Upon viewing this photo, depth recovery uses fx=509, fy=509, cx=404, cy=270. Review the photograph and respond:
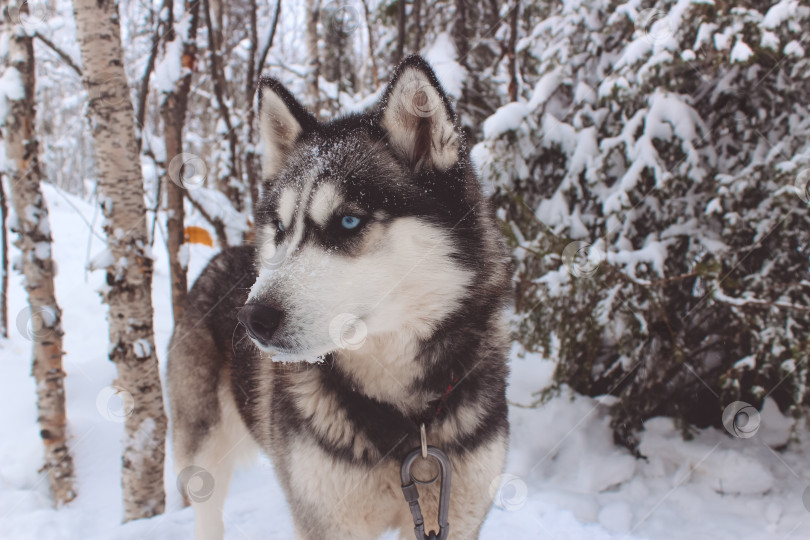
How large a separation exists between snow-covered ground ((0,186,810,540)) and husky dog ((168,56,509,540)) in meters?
0.97

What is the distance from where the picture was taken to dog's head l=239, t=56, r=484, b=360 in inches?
58.9

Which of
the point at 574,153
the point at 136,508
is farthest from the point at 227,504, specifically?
the point at 574,153

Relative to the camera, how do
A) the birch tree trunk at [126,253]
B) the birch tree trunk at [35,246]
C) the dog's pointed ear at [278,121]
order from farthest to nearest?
the birch tree trunk at [35,246] → the birch tree trunk at [126,253] → the dog's pointed ear at [278,121]

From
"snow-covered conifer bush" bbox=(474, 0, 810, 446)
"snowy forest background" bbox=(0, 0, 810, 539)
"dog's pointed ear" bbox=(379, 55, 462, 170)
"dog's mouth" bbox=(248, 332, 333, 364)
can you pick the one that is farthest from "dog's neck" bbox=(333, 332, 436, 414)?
"snow-covered conifer bush" bbox=(474, 0, 810, 446)

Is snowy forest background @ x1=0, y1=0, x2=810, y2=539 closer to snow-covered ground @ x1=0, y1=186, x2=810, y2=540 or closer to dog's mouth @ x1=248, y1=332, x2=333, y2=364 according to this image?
snow-covered ground @ x1=0, y1=186, x2=810, y2=540

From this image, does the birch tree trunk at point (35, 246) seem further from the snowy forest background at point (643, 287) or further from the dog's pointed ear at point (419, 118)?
the dog's pointed ear at point (419, 118)

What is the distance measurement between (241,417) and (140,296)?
1285mm

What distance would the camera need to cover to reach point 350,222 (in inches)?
64.7

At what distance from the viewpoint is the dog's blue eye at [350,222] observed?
164 centimetres

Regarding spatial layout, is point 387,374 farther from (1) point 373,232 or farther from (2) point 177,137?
(2) point 177,137

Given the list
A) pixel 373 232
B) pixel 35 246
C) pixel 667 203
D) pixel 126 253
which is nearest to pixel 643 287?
pixel 667 203

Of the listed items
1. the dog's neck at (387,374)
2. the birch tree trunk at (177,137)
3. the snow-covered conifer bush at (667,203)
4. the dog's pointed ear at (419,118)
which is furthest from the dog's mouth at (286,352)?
the birch tree trunk at (177,137)

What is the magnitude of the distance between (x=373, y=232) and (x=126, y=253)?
2.43m

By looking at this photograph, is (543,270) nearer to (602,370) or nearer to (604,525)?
(602,370)
